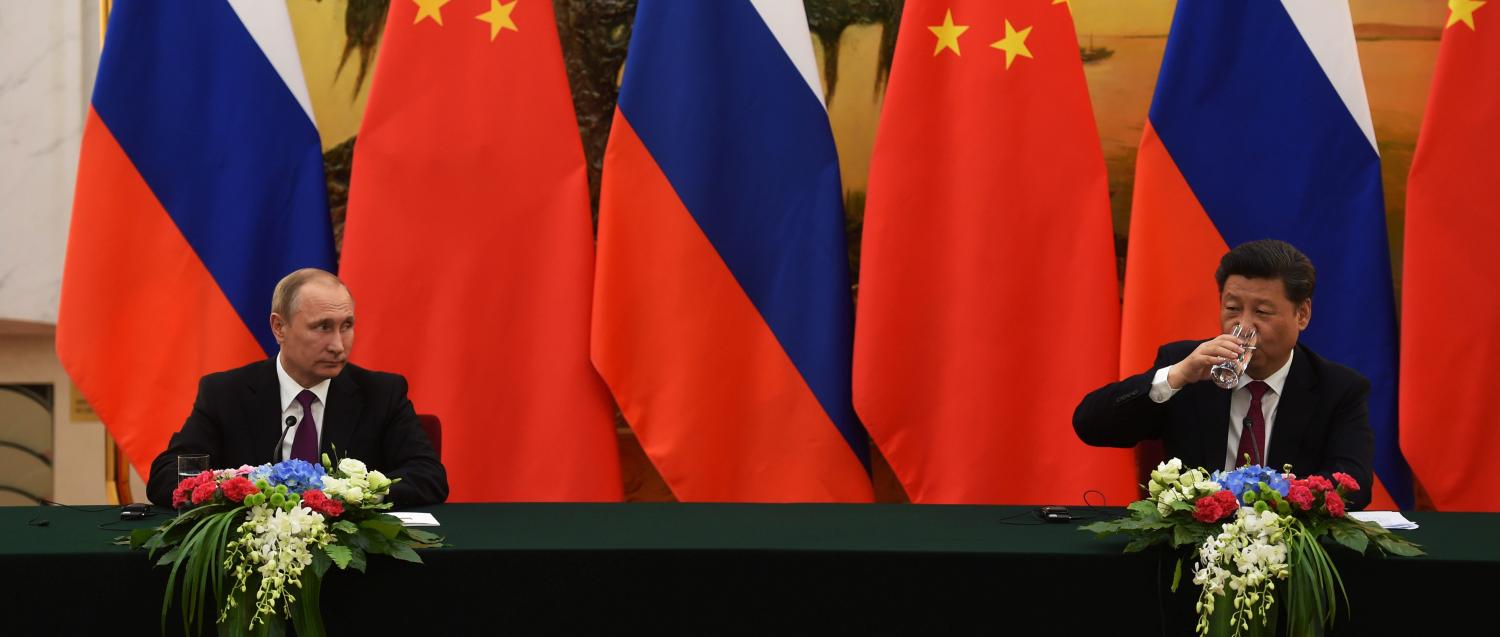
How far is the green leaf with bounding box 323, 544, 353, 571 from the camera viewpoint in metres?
2.09

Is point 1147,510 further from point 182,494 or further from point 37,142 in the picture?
point 37,142

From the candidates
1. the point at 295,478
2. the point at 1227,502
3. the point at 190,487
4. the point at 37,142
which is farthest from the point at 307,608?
the point at 37,142

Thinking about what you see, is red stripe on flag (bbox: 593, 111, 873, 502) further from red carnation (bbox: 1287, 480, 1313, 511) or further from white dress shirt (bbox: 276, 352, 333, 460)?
red carnation (bbox: 1287, 480, 1313, 511)

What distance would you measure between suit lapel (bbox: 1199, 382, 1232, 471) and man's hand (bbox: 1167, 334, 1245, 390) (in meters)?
0.20

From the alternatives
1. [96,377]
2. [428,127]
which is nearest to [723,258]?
[428,127]

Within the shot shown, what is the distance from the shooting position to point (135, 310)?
3871mm

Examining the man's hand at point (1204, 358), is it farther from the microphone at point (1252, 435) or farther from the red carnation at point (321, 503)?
the red carnation at point (321, 503)

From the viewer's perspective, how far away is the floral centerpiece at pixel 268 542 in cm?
207

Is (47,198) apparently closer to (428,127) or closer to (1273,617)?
(428,127)

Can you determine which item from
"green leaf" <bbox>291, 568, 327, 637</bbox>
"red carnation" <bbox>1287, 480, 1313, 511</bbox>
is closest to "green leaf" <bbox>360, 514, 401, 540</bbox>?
"green leaf" <bbox>291, 568, 327, 637</bbox>

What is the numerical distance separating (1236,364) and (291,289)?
204cm

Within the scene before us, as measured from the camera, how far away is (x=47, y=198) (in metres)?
4.39

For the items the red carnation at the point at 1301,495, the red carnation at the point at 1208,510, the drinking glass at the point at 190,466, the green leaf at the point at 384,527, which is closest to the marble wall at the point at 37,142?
the drinking glass at the point at 190,466

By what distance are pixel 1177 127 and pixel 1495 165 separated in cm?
83
